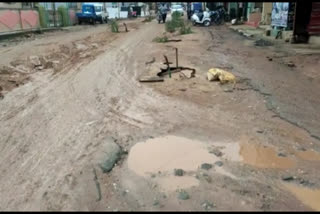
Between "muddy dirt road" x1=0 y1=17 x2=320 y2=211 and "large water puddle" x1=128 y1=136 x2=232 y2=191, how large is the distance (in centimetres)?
1

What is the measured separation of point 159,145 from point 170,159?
54 cm

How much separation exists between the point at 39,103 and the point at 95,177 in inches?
159

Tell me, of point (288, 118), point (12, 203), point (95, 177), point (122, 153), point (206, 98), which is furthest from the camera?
point (206, 98)

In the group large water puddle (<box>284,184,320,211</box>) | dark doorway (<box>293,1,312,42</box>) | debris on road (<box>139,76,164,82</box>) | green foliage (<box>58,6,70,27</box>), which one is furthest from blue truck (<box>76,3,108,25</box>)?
large water puddle (<box>284,184,320,211</box>)

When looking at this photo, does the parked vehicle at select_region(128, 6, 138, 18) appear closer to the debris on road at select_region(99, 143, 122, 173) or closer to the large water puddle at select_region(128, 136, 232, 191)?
the large water puddle at select_region(128, 136, 232, 191)

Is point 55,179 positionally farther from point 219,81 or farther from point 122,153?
point 219,81

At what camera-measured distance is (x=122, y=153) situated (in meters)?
5.43

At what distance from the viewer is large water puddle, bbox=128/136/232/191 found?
4605mm

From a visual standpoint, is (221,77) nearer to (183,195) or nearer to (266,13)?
(183,195)

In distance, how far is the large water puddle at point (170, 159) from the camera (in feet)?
15.1

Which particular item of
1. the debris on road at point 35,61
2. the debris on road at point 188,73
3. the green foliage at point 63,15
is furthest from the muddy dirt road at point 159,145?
the green foliage at point 63,15

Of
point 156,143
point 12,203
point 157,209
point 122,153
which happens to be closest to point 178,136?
point 156,143

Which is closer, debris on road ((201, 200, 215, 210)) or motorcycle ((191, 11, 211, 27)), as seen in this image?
debris on road ((201, 200, 215, 210))

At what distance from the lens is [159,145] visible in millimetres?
5758
